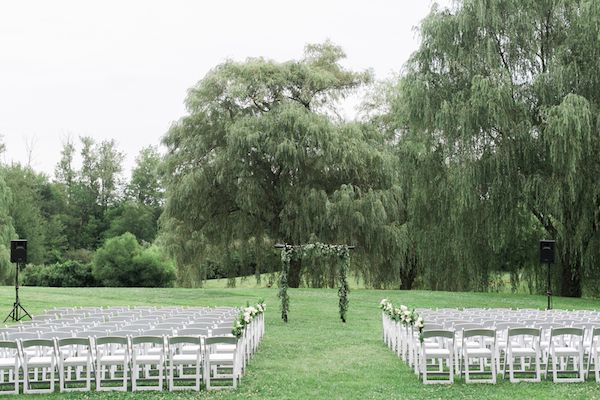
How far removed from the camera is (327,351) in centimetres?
1317

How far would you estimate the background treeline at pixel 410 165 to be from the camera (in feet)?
76.4

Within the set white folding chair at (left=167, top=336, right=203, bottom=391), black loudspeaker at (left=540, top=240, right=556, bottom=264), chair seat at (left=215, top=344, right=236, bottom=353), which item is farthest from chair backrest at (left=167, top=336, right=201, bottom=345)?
black loudspeaker at (left=540, top=240, right=556, bottom=264)

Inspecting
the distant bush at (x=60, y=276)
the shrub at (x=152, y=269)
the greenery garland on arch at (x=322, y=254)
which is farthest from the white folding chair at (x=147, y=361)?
the distant bush at (x=60, y=276)

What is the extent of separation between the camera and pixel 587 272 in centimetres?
2488

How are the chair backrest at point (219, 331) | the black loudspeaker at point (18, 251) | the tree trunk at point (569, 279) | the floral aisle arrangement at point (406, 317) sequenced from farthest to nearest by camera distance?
1. the tree trunk at point (569, 279)
2. the black loudspeaker at point (18, 251)
3. the chair backrest at point (219, 331)
4. the floral aisle arrangement at point (406, 317)

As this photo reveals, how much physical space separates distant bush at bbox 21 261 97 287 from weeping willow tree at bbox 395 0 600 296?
857 inches

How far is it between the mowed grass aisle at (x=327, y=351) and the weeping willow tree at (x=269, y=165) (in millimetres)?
3828

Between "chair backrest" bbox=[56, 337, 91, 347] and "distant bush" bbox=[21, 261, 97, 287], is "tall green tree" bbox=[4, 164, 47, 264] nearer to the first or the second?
"distant bush" bbox=[21, 261, 97, 287]

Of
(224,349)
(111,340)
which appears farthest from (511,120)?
(111,340)

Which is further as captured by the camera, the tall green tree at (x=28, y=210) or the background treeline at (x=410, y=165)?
the tall green tree at (x=28, y=210)

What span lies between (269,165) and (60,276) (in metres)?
15.3

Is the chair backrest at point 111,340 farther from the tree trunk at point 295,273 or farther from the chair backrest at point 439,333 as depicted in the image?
the tree trunk at point 295,273

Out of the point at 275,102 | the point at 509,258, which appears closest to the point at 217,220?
the point at 275,102

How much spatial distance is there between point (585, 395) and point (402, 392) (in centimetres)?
228
